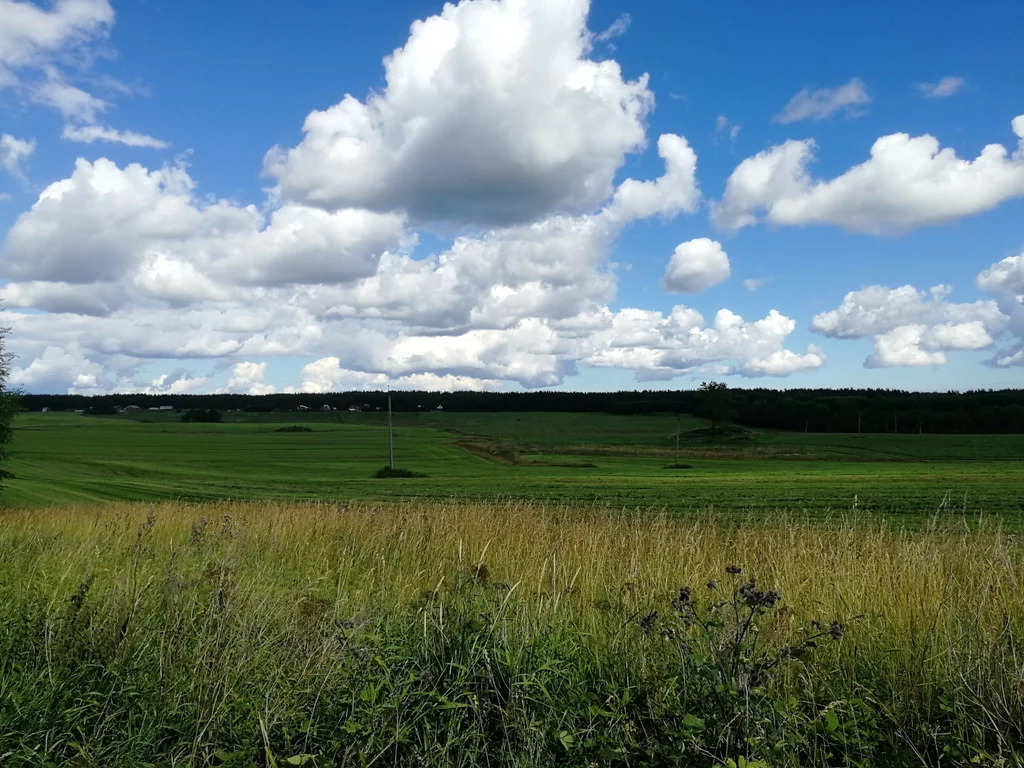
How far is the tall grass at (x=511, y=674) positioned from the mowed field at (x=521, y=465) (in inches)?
236

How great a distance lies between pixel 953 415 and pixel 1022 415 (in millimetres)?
9745

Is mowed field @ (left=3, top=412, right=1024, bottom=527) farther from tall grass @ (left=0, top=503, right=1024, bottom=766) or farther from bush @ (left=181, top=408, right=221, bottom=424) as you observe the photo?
tall grass @ (left=0, top=503, right=1024, bottom=766)

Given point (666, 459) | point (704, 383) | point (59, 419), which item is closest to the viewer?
point (666, 459)

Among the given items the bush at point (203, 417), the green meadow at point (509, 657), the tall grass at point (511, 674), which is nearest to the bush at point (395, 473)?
the green meadow at point (509, 657)

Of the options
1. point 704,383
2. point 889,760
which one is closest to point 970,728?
point 889,760

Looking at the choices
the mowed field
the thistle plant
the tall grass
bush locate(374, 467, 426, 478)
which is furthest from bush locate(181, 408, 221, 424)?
the thistle plant

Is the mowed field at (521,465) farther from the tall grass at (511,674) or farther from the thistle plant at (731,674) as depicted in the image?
the thistle plant at (731,674)

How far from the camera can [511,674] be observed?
15.0 feet

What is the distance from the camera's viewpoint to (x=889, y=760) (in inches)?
154

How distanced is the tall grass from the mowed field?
599 cm

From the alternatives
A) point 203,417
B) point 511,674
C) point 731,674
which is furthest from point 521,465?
point 203,417

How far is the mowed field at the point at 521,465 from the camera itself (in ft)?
115

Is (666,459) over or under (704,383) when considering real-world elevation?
under

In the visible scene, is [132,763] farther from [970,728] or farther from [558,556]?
[558,556]
